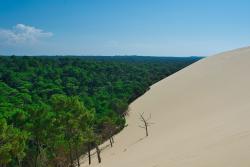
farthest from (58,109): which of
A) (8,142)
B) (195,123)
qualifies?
(195,123)

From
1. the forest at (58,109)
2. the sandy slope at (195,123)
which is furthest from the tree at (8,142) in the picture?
the sandy slope at (195,123)

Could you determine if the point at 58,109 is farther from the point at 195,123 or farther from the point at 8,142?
the point at 195,123

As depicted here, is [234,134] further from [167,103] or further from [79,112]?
[167,103]

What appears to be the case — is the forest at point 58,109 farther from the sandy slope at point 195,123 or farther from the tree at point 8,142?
the sandy slope at point 195,123

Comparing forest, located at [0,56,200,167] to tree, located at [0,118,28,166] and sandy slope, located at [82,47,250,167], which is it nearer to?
tree, located at [0,118,28,166]

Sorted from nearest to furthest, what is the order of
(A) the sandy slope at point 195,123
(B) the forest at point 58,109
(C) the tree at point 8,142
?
1. (A) the sandy slope at point 195,123
2. (C) the tree at point 8,142
3. (B) the forest at point 58,109

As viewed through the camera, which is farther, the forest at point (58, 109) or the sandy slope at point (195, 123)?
the forest at point (58, 109)

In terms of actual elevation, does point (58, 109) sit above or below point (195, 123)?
above
